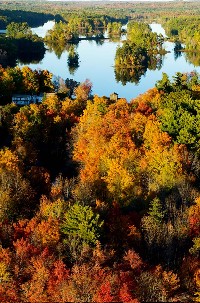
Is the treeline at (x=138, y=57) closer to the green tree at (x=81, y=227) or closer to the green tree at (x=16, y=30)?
the green tree at (x=16, y=30)

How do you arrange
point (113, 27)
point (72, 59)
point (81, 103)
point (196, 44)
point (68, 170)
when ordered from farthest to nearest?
point (113, 27) → point (196, 44) → point (72, 59) → point (81, 103) → point (68, 170)

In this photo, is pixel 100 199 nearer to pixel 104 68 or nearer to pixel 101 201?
pixel 101 201

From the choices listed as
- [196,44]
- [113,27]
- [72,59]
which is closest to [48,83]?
[72,59]

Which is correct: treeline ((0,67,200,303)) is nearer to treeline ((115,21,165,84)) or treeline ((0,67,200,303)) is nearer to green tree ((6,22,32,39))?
treeline ((115,21,165,84))

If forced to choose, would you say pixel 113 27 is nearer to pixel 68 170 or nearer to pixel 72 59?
pixel 72 59

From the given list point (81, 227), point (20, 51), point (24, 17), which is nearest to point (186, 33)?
point (20, 51)

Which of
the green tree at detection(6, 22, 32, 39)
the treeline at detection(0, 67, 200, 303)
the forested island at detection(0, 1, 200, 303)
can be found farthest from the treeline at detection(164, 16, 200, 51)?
the treeline at detection(0, 67, 200, 303)

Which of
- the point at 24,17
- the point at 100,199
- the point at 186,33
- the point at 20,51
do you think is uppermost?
the point at 24,17
